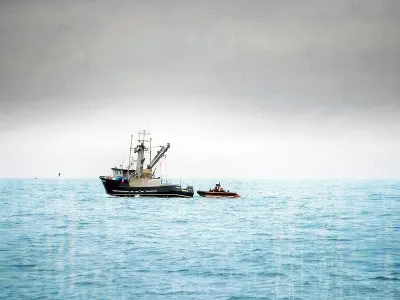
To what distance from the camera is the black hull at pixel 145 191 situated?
9025cm

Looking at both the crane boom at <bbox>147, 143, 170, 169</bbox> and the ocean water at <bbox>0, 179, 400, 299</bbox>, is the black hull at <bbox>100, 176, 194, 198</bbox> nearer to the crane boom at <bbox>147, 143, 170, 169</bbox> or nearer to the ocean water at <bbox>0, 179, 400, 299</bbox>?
the crane boom at <bbox>147, 143, 170, 169</bbox>

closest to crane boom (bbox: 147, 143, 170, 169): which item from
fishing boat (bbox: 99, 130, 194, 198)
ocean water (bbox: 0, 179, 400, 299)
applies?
fishing boat (bbox: 99, 130, 194, 198)

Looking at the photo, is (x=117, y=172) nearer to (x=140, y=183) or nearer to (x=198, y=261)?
(x=140, y=183)

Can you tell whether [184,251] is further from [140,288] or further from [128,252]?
[140,288]

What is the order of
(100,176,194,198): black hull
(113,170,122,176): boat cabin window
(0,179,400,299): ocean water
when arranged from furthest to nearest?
(113,170,122,176): boat cabin window
(100,176,194,198): black hull
(0,179,400,299): ocean water

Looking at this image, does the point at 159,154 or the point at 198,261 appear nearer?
the point at 198,261

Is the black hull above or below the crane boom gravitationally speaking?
below

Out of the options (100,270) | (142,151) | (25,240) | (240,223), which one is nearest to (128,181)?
(142,151)

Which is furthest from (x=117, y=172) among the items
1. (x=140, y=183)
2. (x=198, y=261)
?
(x=198, y=261)

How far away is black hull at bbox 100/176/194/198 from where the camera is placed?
9025 cm

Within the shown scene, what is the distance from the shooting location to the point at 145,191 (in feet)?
299

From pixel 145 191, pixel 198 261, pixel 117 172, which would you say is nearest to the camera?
pixel 198 261

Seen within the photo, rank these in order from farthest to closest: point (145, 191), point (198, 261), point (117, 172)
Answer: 1. point (117, 172)
2. point (145, 191)
3. point (198, 261)

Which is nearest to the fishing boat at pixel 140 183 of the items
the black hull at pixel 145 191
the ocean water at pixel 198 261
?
the black hull at pixel 145 191
